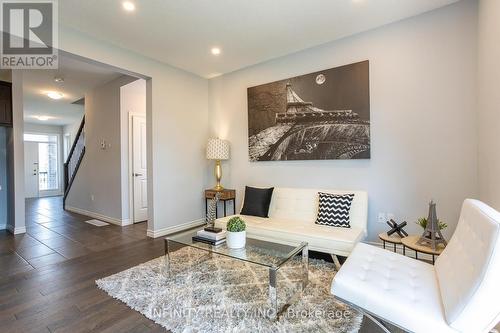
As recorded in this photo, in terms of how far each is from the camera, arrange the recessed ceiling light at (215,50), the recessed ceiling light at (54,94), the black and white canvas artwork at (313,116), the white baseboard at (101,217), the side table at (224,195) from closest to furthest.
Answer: the black and white canvas artwork at (313,116)
the recessed ceiling light at (215,50)
the side table at (224,195)
the white baseboard at (101,217)
the recessed ceiling light at (54,94)

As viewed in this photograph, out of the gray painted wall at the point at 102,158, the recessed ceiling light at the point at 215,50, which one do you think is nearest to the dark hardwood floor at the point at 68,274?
the gray painted wall at the point at 102,158

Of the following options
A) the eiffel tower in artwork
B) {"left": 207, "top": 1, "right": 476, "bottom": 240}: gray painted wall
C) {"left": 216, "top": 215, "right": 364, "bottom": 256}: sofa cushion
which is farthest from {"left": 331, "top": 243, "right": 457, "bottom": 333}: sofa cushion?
{"left": 207, "top": 1, "right": 476, "bottom": 240}: gray painted wall

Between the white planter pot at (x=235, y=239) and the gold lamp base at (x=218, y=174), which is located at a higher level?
the gold lamp base at (x=218, y=174)

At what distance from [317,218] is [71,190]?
230 inches

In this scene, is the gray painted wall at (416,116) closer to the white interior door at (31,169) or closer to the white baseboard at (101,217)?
the white baseboard at (101,217)

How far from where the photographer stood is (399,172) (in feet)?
9.59

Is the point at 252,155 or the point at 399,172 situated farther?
the point at 252,155

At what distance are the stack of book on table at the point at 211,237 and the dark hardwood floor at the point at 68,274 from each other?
79 cm

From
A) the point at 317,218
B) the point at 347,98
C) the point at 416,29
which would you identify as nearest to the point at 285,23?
the point at 347,98

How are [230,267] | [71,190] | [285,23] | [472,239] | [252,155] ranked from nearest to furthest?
[472,239], [230,267], [285,23], [252,155], [71,190]

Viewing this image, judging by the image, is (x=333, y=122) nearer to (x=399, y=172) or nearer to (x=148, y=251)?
(x=399, y=172)

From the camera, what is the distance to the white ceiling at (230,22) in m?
2.55

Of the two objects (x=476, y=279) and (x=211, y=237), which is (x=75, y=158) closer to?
(x=211, y=237)

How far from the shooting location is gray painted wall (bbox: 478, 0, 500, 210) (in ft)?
6.14
